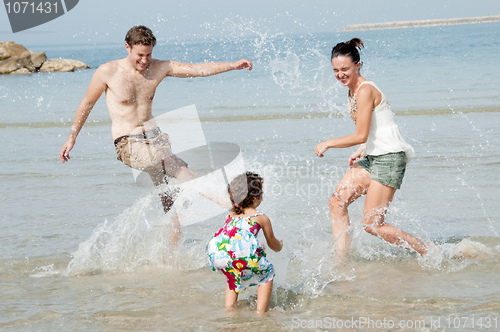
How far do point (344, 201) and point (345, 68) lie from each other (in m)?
1.14

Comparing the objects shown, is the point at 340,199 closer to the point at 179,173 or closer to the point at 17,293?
the point at 179,173

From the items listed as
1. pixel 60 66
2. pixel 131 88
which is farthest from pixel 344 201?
pixel 60 66

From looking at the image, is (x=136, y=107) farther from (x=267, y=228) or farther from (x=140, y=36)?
(x=267, y=228)

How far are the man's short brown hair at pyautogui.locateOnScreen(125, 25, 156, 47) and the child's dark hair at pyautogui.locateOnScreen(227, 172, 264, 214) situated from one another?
5.80ft

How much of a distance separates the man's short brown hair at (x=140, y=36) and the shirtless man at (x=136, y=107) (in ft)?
0.09

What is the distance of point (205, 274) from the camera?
5.28 meters

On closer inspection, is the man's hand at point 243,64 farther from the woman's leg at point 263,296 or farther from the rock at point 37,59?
the rock at point 37,59

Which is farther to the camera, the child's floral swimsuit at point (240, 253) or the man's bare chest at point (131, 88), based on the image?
the man's bare chest at point (131, 88)

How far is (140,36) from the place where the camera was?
16.9ft

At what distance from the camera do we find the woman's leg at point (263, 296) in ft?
13.6

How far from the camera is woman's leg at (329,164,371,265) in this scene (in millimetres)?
5012

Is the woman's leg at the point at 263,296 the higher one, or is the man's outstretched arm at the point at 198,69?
the man's outstretched arm at the point at 198,69

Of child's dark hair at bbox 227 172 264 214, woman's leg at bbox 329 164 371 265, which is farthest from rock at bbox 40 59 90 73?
child's dark hair at bbox 227 172 264 214

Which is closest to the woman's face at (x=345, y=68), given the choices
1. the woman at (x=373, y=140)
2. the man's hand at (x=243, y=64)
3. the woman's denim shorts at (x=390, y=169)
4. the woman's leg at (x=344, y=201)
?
the woman at (x=373, y=140)
